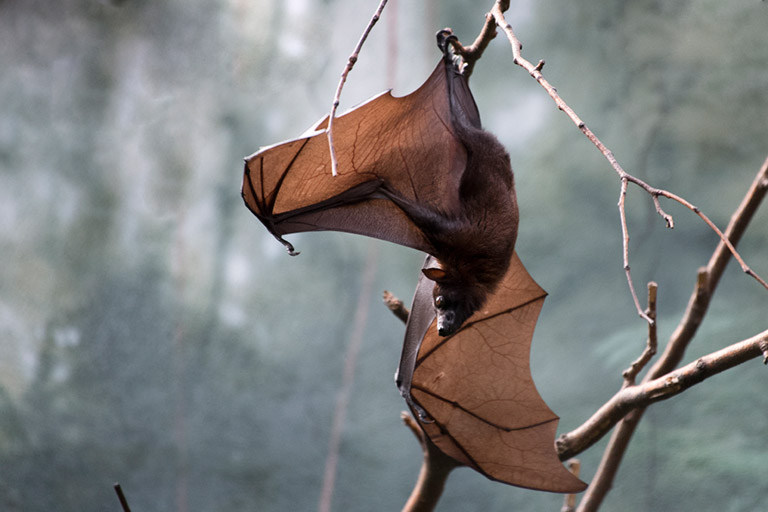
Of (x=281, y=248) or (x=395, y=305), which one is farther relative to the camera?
(x=281, y=248)

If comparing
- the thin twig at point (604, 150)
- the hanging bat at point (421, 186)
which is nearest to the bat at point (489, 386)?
the hanging bat at point (421, 186)

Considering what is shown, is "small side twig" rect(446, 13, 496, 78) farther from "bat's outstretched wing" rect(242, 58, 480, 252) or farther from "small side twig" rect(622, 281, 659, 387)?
"small side twig" rect(622, 281, 659, 387)

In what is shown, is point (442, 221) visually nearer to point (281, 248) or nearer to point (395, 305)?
point (395, 305)

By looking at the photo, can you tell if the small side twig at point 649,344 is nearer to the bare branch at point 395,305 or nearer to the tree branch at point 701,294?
the tree branch at point 701,294

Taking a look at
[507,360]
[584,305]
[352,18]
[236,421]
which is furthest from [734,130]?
[236,421]

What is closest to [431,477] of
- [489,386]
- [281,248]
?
[489,386]

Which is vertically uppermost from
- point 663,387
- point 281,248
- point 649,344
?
point 281,248

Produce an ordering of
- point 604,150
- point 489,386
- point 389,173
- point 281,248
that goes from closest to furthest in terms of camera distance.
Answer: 1. point 604,150
2. point 389,173
3. point 489,386
4. point 281,248
